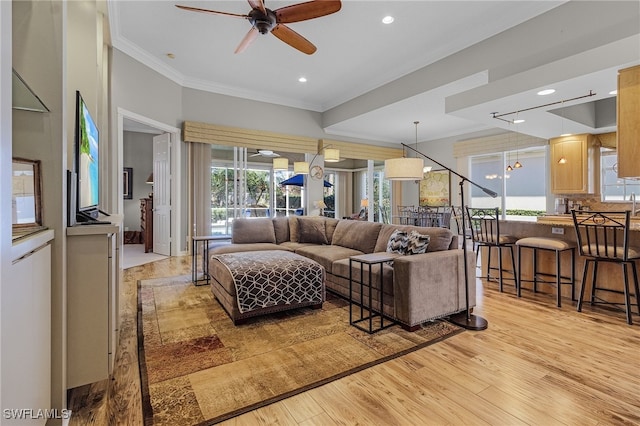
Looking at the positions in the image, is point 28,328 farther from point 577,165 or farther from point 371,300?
point 577,165

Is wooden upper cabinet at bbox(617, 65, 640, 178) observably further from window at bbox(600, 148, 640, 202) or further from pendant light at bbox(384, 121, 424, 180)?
window at bbox(600, 148, 640, 202)

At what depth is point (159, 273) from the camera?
4559 millimetres

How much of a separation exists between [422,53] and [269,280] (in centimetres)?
403

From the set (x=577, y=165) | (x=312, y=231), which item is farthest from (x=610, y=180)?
(x=312, y=231)

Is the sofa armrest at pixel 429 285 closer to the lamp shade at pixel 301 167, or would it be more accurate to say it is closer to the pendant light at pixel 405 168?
the pendant light at pixel 405 168

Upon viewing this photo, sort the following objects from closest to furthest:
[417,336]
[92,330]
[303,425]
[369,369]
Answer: [303,425] < [92,330] < [369,369] < [417,336]

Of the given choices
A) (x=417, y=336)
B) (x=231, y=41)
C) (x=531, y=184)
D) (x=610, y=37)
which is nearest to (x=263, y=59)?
(x=231, y=41)

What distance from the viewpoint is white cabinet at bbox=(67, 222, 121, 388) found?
1.61 metres

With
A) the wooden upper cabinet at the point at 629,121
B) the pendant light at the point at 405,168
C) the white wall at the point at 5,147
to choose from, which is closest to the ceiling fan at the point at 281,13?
the pendant light at the point at 405,168

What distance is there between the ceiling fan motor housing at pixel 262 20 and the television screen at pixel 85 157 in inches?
65.2

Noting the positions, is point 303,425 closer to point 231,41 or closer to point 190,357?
point 190,357

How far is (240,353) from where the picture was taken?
2201 millimetres

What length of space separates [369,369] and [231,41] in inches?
175

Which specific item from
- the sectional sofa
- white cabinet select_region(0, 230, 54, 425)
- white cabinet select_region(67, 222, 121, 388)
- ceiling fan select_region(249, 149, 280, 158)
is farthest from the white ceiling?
white cabinet select_region(0, 230, 54, 425)
